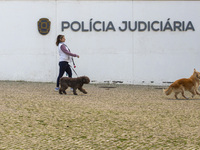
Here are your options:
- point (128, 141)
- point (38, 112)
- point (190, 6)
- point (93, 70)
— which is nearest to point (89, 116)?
point (38, 112)

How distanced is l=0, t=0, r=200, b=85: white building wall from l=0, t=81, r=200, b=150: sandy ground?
7188 mm

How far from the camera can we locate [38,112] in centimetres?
805

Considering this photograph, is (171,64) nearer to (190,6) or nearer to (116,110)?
(190,6)

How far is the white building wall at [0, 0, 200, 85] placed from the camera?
17000 millimetres

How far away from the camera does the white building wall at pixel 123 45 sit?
17000 mm

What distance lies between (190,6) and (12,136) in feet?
41.0

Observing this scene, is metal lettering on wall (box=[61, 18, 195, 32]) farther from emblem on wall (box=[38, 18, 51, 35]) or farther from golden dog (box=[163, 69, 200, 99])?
golden dog (box=[163, 69, 200, 99])

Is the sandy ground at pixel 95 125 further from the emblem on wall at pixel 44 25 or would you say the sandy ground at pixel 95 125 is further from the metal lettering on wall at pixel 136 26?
the emblem on wall at pixel 44 25

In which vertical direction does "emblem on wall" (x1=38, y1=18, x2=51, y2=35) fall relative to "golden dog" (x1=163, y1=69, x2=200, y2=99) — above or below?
above

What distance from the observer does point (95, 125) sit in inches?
280

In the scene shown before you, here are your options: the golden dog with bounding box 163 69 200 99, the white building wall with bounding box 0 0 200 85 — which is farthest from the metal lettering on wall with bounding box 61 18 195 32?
the golden dog with bounding box 163 69 200 99

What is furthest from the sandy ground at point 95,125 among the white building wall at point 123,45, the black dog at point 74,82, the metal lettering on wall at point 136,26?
the metal lettering on wall at point 136,26

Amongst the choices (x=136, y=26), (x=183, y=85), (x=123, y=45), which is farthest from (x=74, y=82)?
(x=136, y=26)

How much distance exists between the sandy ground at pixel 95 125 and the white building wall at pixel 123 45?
283 inches
